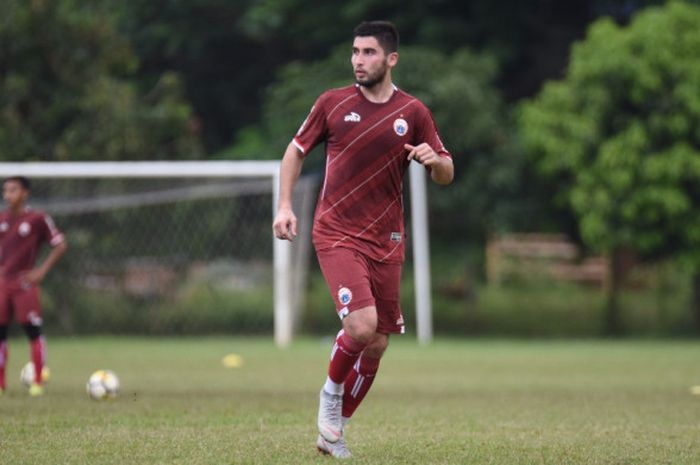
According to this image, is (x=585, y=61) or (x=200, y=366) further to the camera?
(x=585, y=61)

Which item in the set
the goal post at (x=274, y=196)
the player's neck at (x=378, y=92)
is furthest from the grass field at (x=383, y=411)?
the goal post at (x=274, y=196)

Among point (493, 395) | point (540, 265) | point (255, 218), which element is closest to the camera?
point (493, 395)

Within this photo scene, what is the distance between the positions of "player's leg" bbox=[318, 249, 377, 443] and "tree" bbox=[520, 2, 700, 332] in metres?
16.5

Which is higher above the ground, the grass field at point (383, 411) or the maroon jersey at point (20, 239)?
the maroon jersey at point (20, 239)

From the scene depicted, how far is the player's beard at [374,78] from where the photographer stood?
760 cm

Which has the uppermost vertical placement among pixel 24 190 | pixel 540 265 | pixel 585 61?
pixel 585 61

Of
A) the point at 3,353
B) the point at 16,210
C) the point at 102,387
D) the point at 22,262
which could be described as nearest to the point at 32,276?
the point at 22,262

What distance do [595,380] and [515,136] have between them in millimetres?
11882

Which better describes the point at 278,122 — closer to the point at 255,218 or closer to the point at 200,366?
the point at 255,218

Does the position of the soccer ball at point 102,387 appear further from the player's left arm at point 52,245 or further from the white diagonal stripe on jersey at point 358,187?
the white diagonal stripe on jersey at point 358,187

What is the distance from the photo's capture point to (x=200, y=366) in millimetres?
16391

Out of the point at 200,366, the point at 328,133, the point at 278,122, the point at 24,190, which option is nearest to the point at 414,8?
the point at 278,122

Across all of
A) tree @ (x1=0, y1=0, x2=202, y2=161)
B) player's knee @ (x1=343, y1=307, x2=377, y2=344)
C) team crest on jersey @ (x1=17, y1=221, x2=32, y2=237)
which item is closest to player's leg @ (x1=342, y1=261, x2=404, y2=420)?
player's knee @ (x1=343, y1=307, x2=377, y2=344)

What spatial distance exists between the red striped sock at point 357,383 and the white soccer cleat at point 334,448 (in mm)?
376
